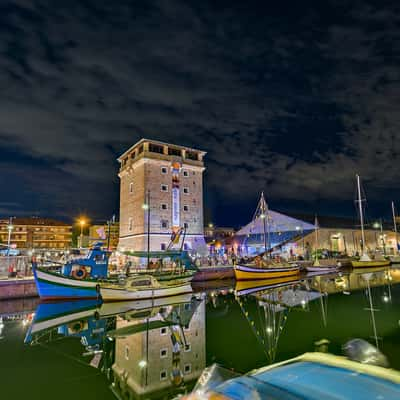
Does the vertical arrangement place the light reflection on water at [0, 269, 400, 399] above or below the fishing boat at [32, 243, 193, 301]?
below

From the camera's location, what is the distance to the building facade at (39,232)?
9581cm

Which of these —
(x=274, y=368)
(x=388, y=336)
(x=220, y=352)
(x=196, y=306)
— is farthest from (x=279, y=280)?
(x=274, y=368)

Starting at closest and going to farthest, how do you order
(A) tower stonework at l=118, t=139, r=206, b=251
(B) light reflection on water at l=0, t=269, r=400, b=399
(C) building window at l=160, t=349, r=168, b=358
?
(B) light reflection on water at l=0, t=269, r=400, b=399, (C) building window at l=160, t=349, r=168, b=358, (A) tower stonework at l=118, t=139, r=206, b=251

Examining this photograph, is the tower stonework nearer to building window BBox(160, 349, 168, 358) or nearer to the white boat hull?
the white boat hull

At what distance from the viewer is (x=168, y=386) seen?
7.30 meters

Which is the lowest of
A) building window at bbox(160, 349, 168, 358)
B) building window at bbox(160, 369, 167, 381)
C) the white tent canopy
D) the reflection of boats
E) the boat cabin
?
building window at bbox(160, 369, 167, 381)

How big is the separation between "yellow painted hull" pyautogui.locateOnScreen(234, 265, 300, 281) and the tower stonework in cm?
1226

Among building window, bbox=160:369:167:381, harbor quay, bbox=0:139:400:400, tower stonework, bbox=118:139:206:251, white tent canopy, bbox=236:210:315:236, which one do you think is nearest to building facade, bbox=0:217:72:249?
tower stonework, bbox=118:139:206:251

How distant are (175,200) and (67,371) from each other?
3468 centimetres

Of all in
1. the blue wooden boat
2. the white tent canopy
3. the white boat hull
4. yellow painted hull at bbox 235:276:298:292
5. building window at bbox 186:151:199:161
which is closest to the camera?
the white boat hull

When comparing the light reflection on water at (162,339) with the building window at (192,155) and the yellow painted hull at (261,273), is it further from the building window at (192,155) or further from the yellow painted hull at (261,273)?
the building window at (192,155)

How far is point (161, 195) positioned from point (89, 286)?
21.6 m

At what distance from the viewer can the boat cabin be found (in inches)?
884

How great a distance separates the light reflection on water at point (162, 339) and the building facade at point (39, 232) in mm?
87974
